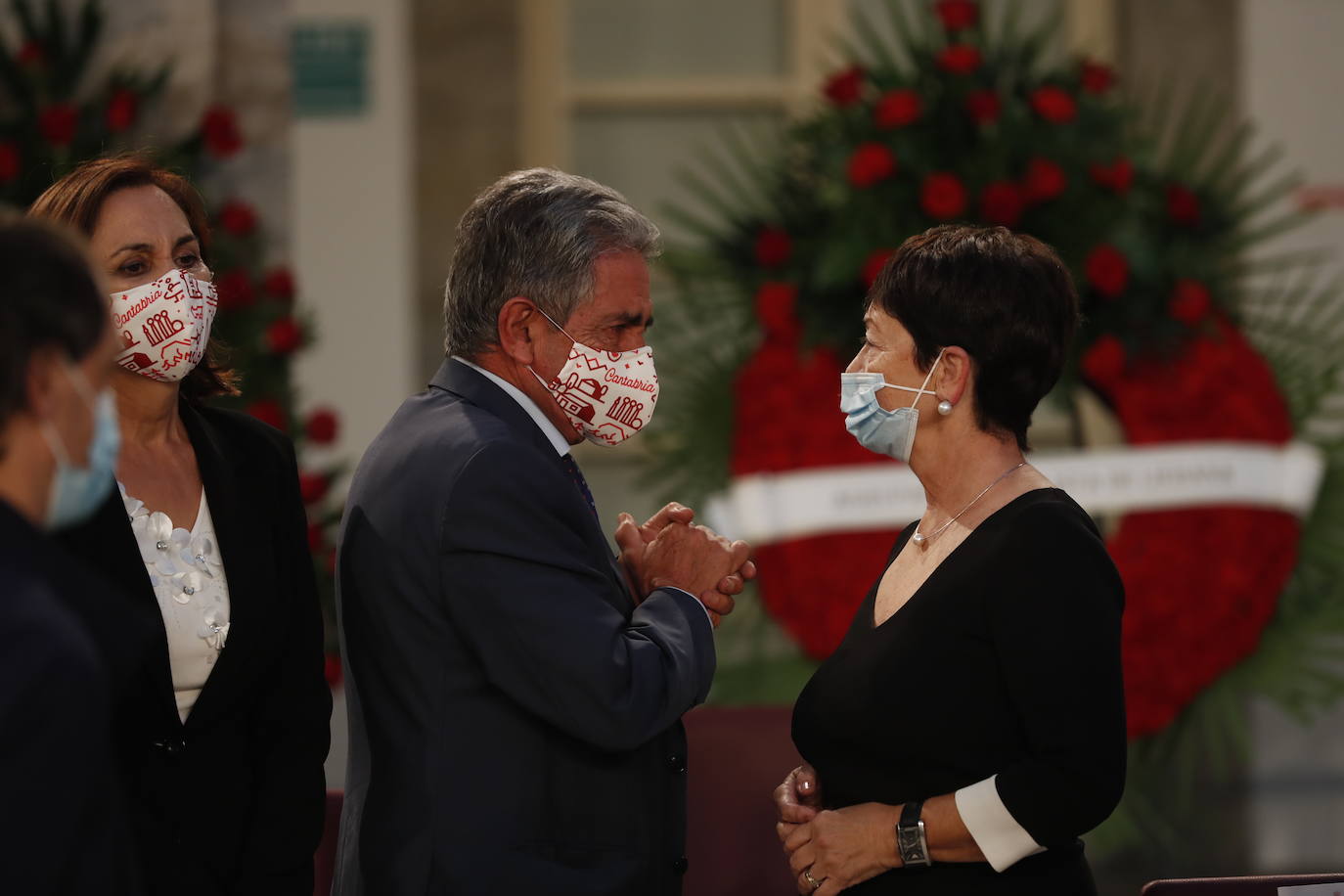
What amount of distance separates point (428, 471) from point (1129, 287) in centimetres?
194

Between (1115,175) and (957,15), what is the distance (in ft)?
1.65

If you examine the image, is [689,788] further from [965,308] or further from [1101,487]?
[1101,487]

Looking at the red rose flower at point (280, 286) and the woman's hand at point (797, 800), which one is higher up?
the red rose flower at point (280, 286)

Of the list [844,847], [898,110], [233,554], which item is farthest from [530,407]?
[898,110]

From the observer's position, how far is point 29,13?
3.36 meters

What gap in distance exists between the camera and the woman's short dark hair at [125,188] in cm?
182

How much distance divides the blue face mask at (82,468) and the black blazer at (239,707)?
508mm

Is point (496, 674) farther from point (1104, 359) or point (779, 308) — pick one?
point (1104, 359)

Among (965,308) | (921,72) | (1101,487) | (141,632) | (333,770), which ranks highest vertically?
(921,72)

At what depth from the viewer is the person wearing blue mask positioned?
1.02 meters

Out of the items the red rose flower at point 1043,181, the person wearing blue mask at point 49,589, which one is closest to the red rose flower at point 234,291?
the red rose flower at point 1043,181

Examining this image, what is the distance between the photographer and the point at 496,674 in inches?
61.1

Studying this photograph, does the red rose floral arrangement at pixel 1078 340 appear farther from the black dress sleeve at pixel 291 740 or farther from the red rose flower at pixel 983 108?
the black dress sleeve at pixel 291 740

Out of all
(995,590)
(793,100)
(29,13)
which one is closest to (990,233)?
(995,590)
